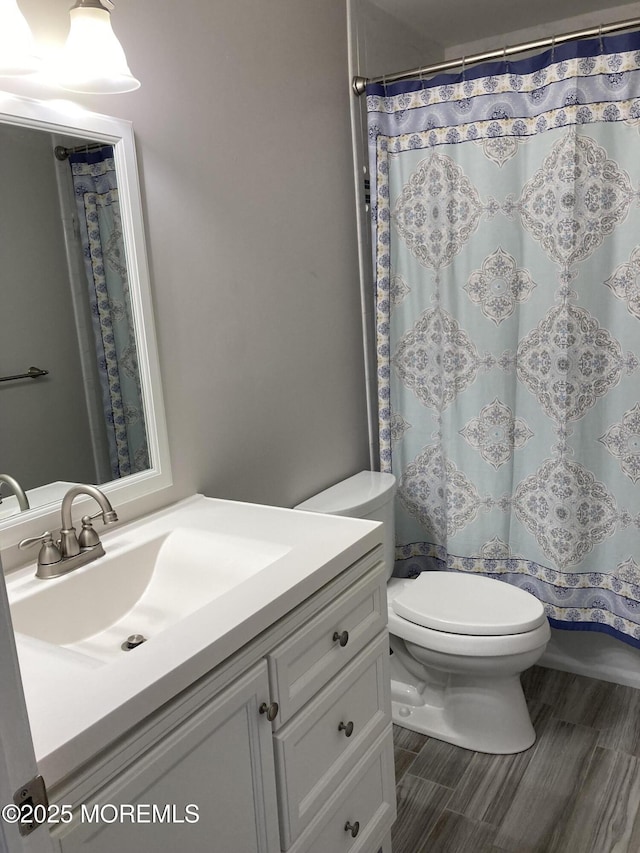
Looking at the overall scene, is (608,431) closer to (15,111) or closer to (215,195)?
(215,195)

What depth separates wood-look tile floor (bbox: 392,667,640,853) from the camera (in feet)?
5.71

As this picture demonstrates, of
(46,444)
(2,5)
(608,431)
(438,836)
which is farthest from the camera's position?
(608,431)

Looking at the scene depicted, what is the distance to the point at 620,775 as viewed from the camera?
76.1 inches

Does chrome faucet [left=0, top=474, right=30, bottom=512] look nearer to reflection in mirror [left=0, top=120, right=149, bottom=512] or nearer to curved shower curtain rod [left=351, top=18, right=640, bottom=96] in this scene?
reflection in mirror [left=0, top=120, right=149, bottom=512]

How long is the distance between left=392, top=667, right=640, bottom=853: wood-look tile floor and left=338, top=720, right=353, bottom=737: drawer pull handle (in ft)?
1.80

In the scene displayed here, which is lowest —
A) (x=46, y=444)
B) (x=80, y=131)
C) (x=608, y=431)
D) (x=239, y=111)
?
(x=608, y=431)

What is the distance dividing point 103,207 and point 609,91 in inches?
58.3

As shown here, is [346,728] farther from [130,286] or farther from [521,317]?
[521,317]

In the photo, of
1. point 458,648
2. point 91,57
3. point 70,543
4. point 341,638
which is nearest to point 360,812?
point 341,638

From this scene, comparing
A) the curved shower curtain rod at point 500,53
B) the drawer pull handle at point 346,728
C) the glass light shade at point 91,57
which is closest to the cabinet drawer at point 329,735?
the drawer pull handle at point 346,728

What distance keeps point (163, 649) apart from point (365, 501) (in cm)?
121

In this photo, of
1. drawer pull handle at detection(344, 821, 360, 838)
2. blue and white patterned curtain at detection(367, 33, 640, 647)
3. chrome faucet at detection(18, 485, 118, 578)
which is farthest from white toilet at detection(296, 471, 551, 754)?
chrome faucet at detection(18, 485, 118, 578)

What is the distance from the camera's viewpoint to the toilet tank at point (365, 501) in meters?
2.14

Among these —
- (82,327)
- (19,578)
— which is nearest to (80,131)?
(82,327)
